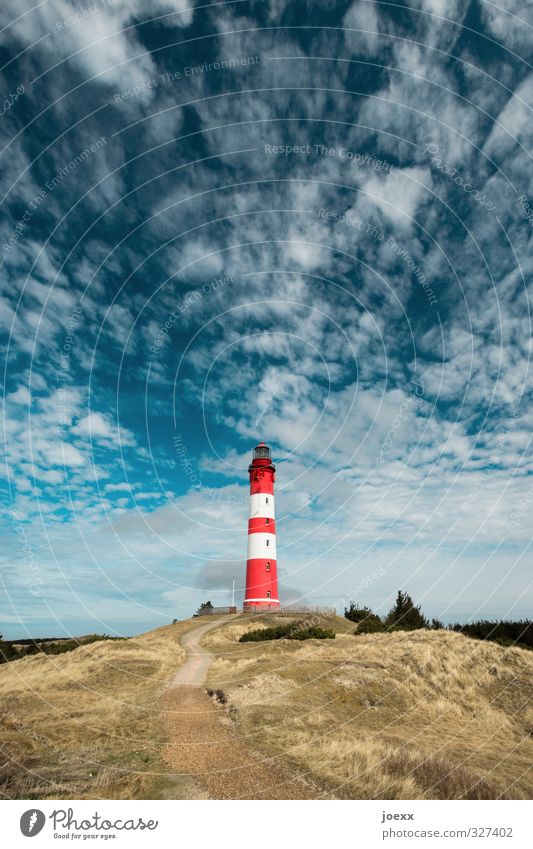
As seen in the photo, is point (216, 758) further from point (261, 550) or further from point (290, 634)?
point (261, 550)

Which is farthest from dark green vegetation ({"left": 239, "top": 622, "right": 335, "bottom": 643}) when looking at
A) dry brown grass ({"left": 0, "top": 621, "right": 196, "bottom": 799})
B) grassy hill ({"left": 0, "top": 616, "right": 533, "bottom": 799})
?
dry brown grass ({"left": 0, "top": 621, "right": 196, "bottom": 799})

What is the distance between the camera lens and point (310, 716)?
1611cm

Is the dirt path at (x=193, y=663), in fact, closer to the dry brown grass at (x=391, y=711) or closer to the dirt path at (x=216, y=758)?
the dry brown grass at (x=391, y=711)

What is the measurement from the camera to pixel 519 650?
31094 mm

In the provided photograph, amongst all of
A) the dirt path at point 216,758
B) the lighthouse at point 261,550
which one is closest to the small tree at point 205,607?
the lighthouse at point 261,550

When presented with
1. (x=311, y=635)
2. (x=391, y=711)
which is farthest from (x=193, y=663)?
(x=391, y=711)

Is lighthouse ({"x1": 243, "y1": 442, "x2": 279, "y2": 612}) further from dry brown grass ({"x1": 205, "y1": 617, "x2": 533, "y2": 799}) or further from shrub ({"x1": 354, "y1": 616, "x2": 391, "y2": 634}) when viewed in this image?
dry brown grass ({"x1": 205, "y1": 617, "x2": 533, "y2": 799})

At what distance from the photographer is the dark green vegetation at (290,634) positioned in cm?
3391

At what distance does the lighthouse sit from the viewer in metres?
51.6

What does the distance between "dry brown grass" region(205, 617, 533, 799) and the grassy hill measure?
0.07m

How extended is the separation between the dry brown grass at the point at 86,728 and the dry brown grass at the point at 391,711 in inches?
131

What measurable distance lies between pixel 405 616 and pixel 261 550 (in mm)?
17920
